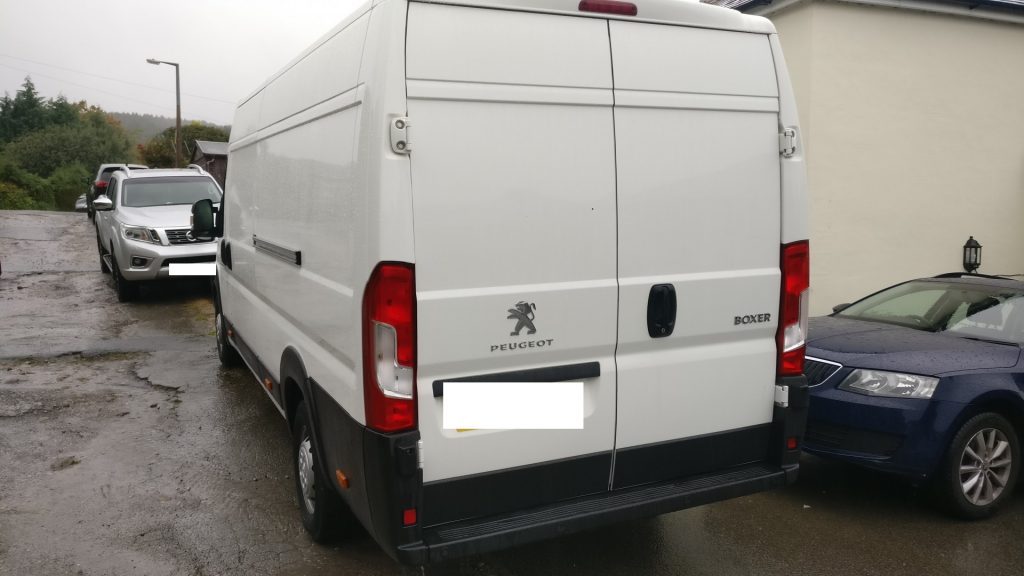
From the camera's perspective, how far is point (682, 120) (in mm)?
3391

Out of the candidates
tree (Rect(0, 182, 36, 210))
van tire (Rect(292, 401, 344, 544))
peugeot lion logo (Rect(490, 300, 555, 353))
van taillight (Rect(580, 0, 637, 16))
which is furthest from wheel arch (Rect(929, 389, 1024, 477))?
tree (Rect(0, 182, 36, 210))

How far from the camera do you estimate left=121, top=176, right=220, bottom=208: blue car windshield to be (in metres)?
12.1

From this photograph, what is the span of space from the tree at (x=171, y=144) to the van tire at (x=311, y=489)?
58.8 meters

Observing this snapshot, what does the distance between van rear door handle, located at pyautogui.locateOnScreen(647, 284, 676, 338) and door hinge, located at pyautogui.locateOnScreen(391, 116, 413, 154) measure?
123 centimetres

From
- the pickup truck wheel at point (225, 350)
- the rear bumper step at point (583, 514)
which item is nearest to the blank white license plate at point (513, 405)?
the rear bumper step at point (583, 514)

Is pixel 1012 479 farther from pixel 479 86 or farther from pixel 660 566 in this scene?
pixel 479 86

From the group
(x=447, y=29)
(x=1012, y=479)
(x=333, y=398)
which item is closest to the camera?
(x=447, y=29)

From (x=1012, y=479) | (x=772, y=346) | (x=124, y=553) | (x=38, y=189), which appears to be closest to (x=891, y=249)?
(x=1012, y=479)

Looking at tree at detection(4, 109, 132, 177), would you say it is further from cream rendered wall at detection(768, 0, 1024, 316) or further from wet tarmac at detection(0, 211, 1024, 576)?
cream rendered wall at detection(768, 0, 1024, 316)

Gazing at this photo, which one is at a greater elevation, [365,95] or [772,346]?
[365,95]

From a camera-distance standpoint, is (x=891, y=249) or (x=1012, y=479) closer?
(x=1012, y=479)

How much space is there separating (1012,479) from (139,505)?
503 centimetres

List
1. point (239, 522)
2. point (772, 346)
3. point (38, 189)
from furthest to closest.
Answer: point (38, 189)
point (239, 522)
point (772, 346)

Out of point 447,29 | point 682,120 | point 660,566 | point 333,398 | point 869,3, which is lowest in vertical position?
point 660,566
